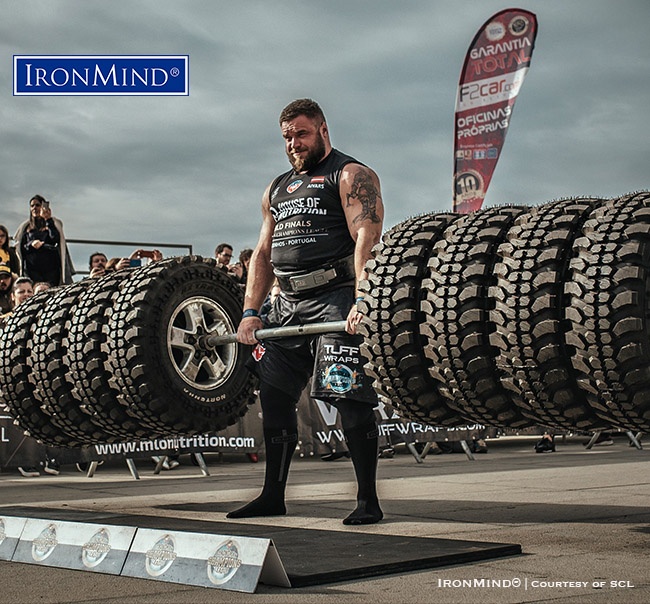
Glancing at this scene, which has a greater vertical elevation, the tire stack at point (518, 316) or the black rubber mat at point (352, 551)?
the tire stack at point (518, 316)

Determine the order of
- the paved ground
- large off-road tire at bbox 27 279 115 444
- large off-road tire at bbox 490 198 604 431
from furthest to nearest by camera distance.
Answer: large off-road tire at bbox 27 279 115 444, large off-road tire at bbox 490 198 604 431, the paved ground

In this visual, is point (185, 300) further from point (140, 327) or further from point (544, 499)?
point (544, 499)

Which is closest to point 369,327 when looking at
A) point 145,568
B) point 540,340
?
point 540,340

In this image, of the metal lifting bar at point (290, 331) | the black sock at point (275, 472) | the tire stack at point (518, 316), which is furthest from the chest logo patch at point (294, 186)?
the black sock at point (275, 472)

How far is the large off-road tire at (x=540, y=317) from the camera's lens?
3.91 meters

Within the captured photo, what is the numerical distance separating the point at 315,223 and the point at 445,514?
1.77 meters

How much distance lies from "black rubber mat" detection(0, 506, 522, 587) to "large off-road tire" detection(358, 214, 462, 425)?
0.63 metres

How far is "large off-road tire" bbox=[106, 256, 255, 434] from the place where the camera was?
208 inches

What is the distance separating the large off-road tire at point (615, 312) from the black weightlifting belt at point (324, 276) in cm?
161

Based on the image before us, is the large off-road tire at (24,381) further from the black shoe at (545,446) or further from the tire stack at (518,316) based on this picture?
the black shoe at (545,446)

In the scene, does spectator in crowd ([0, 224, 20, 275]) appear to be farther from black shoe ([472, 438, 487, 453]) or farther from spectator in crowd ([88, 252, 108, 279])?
black shoe ([472, 438, 487, 453])

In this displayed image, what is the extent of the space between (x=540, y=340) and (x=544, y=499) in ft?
8.03

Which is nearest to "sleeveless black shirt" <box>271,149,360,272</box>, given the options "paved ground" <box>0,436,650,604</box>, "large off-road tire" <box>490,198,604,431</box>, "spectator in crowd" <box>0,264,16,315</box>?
"large off-road tire" <box>490,198,604,431</box>

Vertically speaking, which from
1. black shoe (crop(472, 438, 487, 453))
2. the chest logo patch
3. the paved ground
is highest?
the chest logo patch
